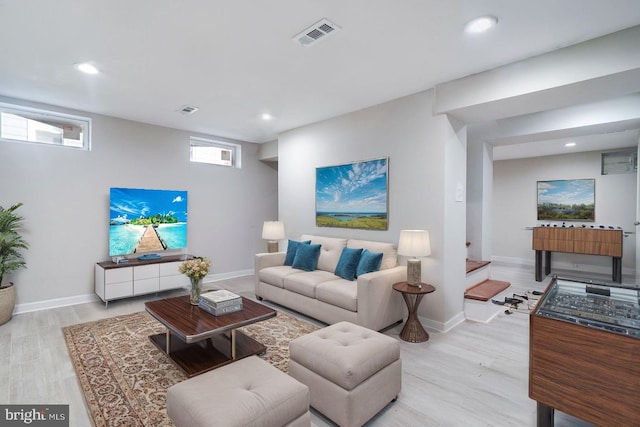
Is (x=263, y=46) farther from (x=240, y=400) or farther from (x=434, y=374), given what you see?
(x=434, y=374)

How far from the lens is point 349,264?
12.3 ft

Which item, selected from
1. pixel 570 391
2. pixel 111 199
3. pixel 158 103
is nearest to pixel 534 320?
pixel 570 391

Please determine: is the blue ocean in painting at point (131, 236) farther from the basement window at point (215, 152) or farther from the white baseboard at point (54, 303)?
the basement window at point (215, 152)

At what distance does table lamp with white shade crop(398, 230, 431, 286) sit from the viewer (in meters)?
3.26

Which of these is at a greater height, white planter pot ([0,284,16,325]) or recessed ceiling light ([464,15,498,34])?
recessed ceiling light ([464,15,498,34])

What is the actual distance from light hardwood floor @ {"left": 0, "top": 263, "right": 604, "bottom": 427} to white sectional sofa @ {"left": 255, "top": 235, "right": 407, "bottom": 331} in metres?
0.40

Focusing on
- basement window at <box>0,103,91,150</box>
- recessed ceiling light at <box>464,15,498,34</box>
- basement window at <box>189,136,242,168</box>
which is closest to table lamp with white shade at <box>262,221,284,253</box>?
basement window at <box>189,136,242,168</box>

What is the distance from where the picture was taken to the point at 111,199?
451 centimetres

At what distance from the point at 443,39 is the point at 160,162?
4.57 m

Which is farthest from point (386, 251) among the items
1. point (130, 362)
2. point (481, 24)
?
point (130, 362)

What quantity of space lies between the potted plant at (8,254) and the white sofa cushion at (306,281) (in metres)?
3.22

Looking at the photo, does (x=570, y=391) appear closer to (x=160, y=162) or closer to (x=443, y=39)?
(x=443, y=39)

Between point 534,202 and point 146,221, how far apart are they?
26.9 feet

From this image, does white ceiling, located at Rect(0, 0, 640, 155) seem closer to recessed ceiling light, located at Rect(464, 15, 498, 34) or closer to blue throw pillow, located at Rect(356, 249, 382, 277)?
recessed ceiling light, located at Rect(464, 15, 498, 34)
